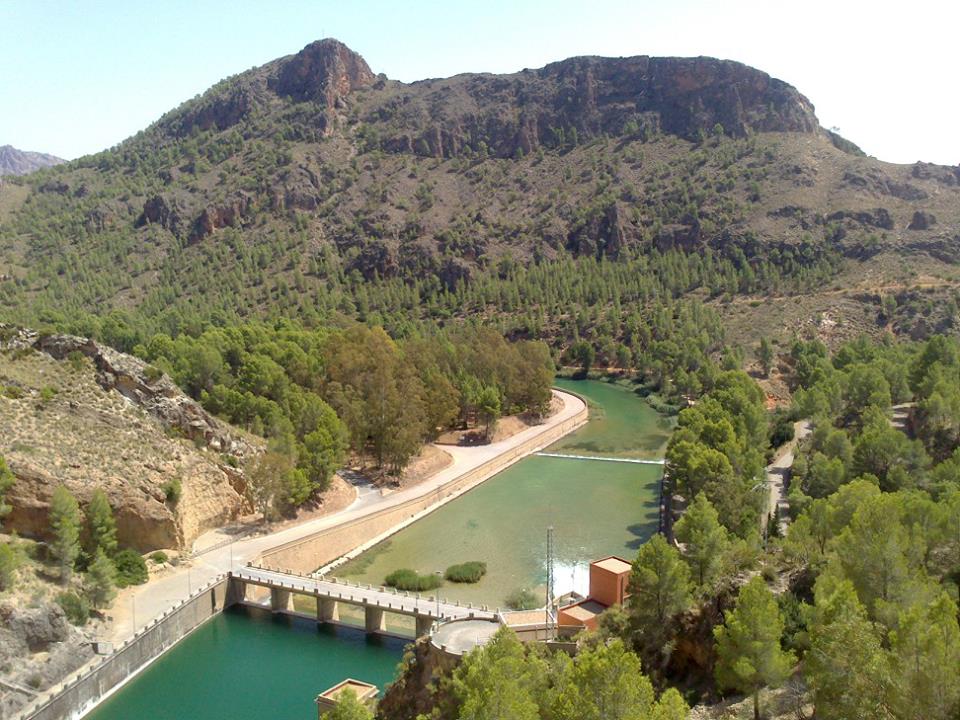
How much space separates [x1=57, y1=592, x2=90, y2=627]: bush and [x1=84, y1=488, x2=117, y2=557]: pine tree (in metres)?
4.17

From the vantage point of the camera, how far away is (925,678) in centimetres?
2038

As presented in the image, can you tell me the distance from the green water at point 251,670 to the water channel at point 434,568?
54mm

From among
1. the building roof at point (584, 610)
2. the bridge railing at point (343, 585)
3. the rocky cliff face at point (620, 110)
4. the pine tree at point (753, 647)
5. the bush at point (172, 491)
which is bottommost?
the bridge railing at point (343, 585)

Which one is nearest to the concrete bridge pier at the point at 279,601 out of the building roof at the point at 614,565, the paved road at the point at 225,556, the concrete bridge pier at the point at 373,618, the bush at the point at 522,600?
the paved road at the point at 225,556

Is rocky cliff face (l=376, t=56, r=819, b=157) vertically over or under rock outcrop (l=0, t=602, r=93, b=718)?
over

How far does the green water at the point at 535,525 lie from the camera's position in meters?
50.3

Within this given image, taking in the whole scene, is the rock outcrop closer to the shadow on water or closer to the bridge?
the bridge

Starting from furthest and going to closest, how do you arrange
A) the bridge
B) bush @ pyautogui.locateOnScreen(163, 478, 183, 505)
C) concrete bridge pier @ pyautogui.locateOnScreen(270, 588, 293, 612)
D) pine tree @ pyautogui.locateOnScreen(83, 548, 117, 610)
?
bush @ pyautogui.locateOnScreen(163, 478, 183, 505) < concrete bridge pier @ pyautogui.locateOnScreen(270, 588, 293, 612) < the bridge < pine tree @ pyautogui.locateOnScreen(83, 548, 117, 610)

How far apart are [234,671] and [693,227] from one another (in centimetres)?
13004

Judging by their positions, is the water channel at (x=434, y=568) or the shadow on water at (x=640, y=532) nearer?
the water channel at (x=434, y=568)

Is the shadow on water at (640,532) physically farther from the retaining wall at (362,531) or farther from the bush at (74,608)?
the bush at (74,608)

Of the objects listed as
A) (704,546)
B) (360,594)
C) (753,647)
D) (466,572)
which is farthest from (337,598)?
(753,647)

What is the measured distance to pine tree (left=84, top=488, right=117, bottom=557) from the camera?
4503cm

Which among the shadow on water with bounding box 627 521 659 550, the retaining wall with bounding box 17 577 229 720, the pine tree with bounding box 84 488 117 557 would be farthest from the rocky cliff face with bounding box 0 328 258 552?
the shadow on water with bounding box 627 521 659 550
